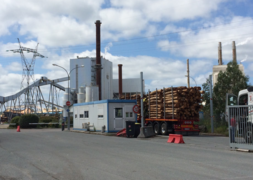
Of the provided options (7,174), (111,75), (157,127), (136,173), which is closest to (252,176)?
(136,173)

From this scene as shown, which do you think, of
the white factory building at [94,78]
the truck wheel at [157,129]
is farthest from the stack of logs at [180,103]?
the white factory building at [94,78]

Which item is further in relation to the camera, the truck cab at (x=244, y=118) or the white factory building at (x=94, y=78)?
the white factory building at (x=94, y=78)

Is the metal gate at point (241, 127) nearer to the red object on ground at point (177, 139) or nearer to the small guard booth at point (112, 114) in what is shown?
the red object on ground at point (177, 139)

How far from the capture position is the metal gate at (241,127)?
487 inches

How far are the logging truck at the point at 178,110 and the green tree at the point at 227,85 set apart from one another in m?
6.05

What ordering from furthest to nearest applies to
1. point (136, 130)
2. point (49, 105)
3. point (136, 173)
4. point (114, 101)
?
point (49, 105) → point (114, 101) → point (136, 130) → point (136, 173)

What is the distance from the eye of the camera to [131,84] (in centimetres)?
7306

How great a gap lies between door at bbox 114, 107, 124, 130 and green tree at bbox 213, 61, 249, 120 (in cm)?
922

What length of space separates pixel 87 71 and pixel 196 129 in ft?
150

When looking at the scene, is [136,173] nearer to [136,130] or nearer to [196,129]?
[136,130]

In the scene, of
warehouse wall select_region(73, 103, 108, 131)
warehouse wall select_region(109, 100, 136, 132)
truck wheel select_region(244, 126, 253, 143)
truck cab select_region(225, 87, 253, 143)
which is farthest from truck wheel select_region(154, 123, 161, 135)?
truck wheel select_region(244, 126, 253, 143)

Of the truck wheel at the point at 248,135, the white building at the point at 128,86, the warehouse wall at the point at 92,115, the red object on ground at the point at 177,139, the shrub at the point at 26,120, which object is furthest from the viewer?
the white building at the point at 128,86

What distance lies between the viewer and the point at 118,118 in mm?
25938

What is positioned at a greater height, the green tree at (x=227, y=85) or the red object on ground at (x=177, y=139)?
the green tree at (x=227, y=85)
